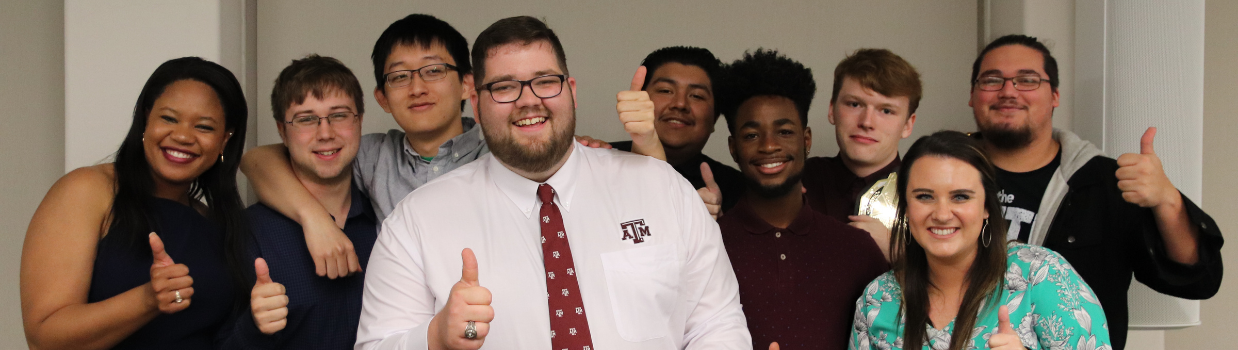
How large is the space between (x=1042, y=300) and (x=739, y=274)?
753 mm

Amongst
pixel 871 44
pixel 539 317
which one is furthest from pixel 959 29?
pixel 539 317

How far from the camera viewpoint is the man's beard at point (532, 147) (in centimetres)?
210

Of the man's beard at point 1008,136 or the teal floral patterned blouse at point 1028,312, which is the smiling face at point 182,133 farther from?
the man's beard at point 1008,136

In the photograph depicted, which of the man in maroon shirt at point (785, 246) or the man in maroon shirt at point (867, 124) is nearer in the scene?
the man in maroon shirt at point (785, 246)

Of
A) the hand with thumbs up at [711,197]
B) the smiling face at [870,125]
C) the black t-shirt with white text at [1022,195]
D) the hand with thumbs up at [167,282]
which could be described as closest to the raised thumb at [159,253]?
the hand with thumbs up at [167,282]

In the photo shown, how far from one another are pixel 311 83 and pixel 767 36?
2468mm

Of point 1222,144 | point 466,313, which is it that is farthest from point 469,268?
point 1222,144

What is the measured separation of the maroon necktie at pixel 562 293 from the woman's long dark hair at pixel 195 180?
98cm

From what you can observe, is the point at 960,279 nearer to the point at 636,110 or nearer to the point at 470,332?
the point at 636,110

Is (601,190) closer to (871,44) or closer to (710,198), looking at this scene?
(710,198)

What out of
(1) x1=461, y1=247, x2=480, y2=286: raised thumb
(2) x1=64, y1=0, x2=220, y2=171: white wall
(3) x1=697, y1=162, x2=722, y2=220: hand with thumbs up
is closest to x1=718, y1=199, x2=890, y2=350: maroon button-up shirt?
(3) x1=697, y1=162, x2=722, y2=220: hand with thumbs up

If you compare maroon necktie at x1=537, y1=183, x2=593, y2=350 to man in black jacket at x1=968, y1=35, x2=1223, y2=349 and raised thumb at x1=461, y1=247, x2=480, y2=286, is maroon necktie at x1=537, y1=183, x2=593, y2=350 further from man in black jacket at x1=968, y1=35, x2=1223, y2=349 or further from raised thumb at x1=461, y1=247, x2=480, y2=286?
man in black jacket at x1=968, y1=35, x2=1223, y2=349

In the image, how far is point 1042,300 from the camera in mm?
2062

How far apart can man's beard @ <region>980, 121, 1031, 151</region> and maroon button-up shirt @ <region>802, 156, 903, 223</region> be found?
292 mm
